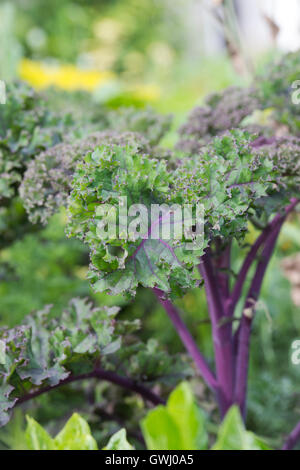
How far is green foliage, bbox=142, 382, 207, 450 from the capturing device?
0.52 m

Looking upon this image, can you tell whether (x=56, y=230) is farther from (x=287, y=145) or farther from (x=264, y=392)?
(x=287, y=145)

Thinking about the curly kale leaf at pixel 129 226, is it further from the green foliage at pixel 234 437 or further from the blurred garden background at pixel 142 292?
the blurred garden background at pixel 142 292

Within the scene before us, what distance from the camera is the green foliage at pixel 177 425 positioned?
52cm

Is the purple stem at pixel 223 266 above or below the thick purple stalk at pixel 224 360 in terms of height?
above

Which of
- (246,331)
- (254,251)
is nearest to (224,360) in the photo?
(246,331)

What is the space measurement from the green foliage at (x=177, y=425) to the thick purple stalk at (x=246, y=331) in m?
0.33

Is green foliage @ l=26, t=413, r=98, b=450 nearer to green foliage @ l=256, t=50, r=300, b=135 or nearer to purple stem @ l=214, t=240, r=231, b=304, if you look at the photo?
purple stem @ l=214, t=240, r=231, b=304

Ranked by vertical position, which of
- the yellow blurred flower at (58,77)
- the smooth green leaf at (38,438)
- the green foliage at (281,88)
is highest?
the yellow blurred flower at (58,77)

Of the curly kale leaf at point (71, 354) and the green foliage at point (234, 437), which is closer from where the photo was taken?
the green foliage at point (234, 437)

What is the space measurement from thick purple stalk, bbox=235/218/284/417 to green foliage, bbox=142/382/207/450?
0.33 metres

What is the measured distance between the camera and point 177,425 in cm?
54

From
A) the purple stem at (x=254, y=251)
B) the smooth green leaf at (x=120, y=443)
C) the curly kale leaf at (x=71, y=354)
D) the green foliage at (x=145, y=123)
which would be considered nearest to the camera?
the smooth green leaf at (x=120, y=443)

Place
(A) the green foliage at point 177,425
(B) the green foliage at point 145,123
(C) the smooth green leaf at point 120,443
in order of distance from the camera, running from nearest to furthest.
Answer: (A) the green foliage at point 177,425
(C) the smooth green leaf at point 120,443
(B) the green foliage at point 145,123

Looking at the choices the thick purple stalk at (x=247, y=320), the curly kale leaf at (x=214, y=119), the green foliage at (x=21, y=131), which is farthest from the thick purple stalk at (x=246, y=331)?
the green foliage at (x=21, y=131)
